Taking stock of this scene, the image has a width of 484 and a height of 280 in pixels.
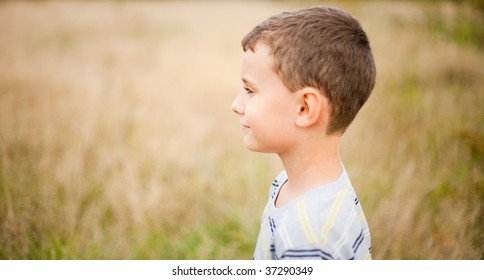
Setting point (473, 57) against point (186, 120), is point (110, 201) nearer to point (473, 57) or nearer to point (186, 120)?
point (186, 120)

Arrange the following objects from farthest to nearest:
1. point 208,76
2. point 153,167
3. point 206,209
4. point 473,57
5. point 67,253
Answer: point 208,76
point 473,57
point 153,167
point 206,209
point 67,253

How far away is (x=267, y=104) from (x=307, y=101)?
13 cm

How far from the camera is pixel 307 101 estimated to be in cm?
127

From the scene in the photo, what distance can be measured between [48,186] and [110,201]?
0.44m

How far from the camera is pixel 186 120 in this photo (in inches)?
157

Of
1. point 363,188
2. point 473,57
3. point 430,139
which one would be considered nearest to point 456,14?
point 473,57

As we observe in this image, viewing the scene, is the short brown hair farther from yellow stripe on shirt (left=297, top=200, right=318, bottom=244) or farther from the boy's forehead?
yellow stripe on shirt (left=297, top=200, right=318, bottom=244)

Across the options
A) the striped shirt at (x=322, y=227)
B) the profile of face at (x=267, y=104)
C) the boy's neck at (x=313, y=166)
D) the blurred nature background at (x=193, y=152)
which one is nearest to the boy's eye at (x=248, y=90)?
the profile of face at (x=267, y=104)

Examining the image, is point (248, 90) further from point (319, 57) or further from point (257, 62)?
point (319, 57)

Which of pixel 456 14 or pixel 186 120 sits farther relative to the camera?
pixel 456 14

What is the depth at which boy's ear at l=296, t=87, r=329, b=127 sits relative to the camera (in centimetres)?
126

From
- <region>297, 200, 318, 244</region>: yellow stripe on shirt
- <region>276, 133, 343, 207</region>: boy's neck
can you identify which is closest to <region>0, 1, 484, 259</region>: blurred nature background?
<region>276, 133, 343, 207</region>: boy's neck

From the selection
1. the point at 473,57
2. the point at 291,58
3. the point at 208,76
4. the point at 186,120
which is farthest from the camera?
A: the point at 208,76
